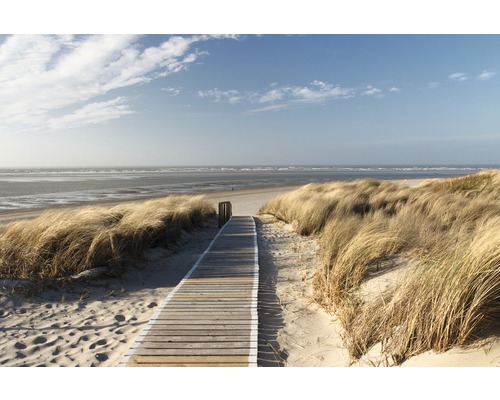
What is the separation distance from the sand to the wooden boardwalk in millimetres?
253

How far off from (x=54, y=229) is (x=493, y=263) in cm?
713

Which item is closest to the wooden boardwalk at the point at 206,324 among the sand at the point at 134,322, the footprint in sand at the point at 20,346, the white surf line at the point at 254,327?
the white surf line at the point at 254,327

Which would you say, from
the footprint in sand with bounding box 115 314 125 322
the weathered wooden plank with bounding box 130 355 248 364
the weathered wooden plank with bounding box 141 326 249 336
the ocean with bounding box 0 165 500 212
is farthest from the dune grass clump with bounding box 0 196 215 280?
the ocean with bounding box 0 165 500 212

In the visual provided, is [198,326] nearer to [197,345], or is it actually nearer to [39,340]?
[197,345]

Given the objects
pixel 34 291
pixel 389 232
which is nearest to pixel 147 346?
pixel 34 291

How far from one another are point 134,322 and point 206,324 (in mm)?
1182

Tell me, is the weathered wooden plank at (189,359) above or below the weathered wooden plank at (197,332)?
below

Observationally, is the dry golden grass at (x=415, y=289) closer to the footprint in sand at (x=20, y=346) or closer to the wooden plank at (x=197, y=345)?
the wooden plank at (x=197, y=345)

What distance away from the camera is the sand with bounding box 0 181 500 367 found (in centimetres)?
375

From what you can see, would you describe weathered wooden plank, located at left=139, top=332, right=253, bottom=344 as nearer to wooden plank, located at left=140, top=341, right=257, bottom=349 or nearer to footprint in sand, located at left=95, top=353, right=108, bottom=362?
wooden plank, located at left=140, top=341, right=257, bottom=349

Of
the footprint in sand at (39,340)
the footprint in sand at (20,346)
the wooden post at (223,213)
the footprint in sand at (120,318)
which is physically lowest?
the footprint in sand at (120,318)

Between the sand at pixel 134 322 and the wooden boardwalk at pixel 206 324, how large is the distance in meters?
0.25

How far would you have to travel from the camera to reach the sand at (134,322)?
3746 millimetres

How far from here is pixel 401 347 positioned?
3260mm
